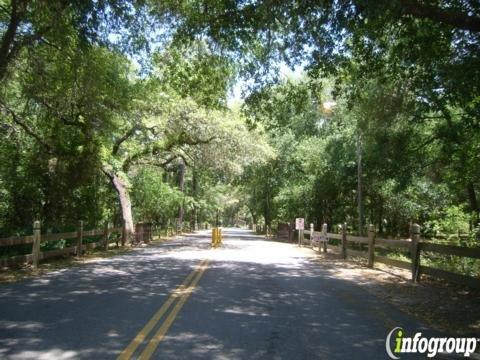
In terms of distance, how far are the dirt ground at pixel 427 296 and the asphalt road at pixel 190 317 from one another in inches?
17.7

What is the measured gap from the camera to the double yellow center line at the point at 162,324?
5664 millimetres

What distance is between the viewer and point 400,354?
6035 mm

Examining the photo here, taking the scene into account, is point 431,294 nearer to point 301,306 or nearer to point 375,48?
point 301,306

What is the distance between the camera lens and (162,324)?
7023mm

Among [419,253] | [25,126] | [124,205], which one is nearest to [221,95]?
[25,126]

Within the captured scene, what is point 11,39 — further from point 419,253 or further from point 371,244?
point 371,244

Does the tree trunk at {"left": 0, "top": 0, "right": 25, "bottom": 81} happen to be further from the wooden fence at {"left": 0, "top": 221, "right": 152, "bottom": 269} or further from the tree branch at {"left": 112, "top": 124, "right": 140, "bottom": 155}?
the tree branch at {"left": 112, "top": 124, "right": 140, "bottom": 155}

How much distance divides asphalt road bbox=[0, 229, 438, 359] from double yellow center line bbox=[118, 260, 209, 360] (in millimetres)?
13

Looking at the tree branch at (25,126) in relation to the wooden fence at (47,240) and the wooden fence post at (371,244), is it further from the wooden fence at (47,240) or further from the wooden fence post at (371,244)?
the wooden fence post at (371,244)

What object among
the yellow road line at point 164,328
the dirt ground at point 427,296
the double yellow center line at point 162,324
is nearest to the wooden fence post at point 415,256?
the dirt ground at point 427,296

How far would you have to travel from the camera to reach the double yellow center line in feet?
18.6

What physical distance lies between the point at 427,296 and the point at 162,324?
6.11m

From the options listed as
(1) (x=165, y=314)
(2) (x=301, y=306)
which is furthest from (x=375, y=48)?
(1) (x=165, y=314)

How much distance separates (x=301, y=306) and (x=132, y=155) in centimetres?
1946
